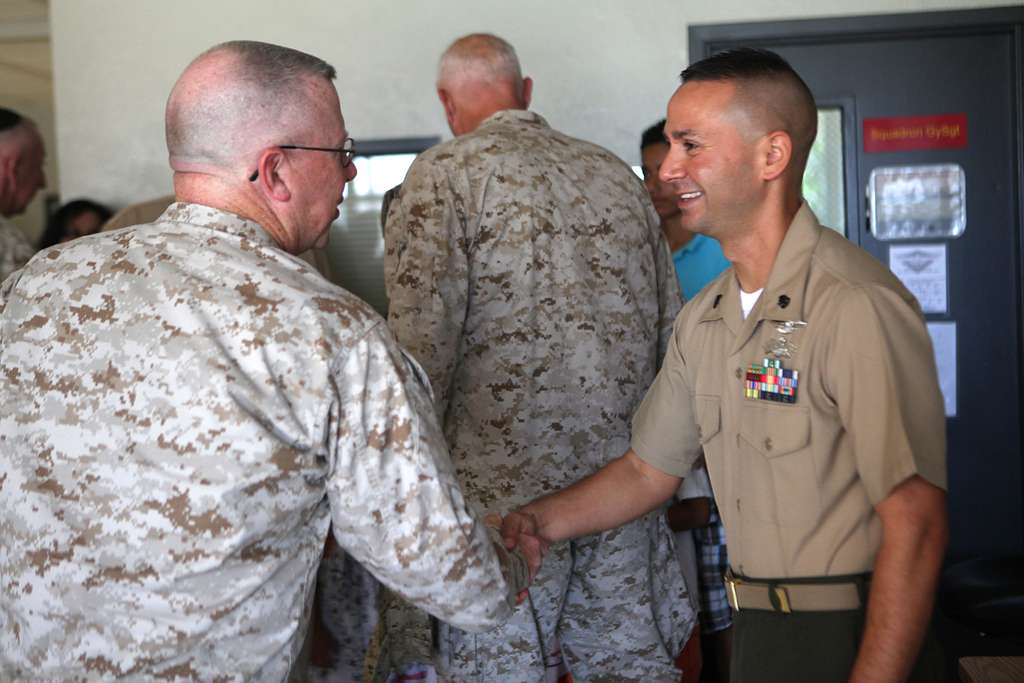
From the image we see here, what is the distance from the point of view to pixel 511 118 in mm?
2848

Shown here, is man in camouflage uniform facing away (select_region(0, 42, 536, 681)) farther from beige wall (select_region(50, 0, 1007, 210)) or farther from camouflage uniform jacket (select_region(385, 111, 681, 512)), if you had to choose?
beige wall (select_region(50, 0, 1007, 210))

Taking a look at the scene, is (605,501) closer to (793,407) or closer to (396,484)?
(793,407)

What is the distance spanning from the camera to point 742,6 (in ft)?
13.8

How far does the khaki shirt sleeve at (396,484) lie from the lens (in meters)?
1.52

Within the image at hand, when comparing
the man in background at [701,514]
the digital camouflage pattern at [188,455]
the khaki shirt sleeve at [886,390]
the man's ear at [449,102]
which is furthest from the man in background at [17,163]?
the khaki shirt sleeve at [886,390]

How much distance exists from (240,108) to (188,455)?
51 cm

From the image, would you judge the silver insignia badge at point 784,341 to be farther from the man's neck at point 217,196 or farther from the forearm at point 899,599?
the man's neck at point 217,196

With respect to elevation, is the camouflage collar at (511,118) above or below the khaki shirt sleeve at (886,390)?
above

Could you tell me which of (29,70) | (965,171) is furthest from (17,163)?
(29,70)

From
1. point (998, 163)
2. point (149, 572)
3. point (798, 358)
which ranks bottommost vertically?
point (149, 572)

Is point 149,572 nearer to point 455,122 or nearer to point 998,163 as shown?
point 455,122

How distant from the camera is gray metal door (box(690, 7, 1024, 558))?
4199 mm

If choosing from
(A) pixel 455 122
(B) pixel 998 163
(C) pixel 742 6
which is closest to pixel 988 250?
(B) pixel 998 163

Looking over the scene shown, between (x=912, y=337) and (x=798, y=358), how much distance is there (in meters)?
0.17
